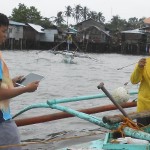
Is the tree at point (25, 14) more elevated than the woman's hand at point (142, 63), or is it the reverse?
the tree at point (25, 14)

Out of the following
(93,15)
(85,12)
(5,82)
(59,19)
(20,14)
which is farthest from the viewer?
(93,15)

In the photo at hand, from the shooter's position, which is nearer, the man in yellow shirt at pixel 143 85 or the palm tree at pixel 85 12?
the man in yellow shirt at pixel 143 85

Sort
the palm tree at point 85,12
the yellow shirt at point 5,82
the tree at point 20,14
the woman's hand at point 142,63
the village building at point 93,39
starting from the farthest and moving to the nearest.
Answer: the palm tree at point 85,12
the tree at point 20,14
the village building at point 93,39
the woman's hand at point 142,63
the yellow shirt at point 5,82

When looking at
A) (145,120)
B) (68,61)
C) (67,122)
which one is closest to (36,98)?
(67,122)

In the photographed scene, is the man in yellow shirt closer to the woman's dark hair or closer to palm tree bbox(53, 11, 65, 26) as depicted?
the woman's dark hair

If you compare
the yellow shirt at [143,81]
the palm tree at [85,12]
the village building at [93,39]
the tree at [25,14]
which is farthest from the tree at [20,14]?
the yellow shirt at [143,81]

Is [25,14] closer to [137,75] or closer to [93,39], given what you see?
[93,39]

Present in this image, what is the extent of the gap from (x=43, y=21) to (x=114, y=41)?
16051 millimetres

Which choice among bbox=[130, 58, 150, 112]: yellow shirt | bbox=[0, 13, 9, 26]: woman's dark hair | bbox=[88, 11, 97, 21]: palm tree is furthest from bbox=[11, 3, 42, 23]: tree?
bbox=[0, 13, 9, 26]: woman's dark hair

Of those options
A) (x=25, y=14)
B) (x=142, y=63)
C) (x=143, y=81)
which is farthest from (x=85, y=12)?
(x=142, y=63)

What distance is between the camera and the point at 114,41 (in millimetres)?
71438

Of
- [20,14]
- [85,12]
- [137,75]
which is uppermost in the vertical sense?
[85,12]

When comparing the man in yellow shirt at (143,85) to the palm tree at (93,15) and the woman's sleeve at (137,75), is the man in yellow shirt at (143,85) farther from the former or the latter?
the palm tree at (93,15)

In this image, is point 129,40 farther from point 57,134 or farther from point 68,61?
point 57,134
